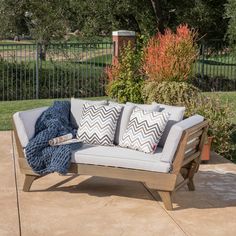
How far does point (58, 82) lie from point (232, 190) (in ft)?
38.0

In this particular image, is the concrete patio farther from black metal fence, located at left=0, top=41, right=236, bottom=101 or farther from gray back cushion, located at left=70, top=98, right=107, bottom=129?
black metal fence, located at left=0, top=41, right=236, bottom=101

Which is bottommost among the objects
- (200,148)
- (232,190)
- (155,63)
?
(232,190)

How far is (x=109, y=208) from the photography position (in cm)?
566

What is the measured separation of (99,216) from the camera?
541 centimetres

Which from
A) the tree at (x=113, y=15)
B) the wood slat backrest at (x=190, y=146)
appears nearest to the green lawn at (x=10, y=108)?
the wood slat backrest at (x=190, y=146)

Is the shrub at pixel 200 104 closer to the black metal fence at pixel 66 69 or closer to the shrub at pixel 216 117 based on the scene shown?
the shrub at pixel 216 117

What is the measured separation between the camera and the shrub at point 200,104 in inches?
320

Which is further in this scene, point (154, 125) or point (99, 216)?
point (154, 125)

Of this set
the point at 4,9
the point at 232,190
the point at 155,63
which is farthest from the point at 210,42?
the point at 232,190

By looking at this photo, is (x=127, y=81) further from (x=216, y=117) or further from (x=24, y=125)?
(x=24, y=125)

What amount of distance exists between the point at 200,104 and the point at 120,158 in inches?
112

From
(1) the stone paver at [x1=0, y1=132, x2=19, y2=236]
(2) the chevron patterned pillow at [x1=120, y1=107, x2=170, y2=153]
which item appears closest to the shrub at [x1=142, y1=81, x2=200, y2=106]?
(2) the chevron patterned pillow at [x1=120, y1=107, x2=170, y2=153]

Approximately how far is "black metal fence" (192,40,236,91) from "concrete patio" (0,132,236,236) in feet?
37.2

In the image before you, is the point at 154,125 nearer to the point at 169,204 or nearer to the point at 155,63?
the point at 169,204
